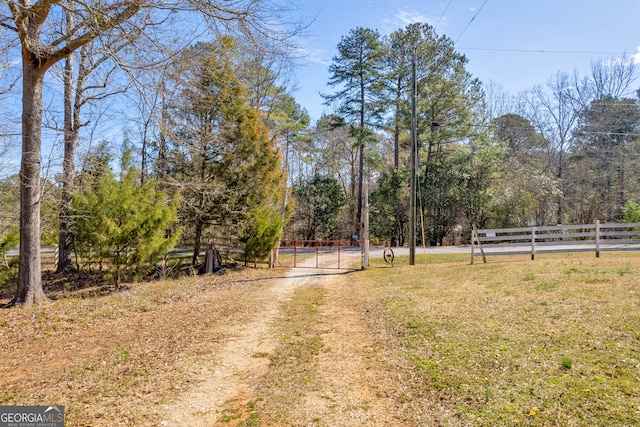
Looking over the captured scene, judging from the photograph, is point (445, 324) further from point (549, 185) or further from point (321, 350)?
point (549, 185)

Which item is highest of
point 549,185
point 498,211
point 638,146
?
point 638,146

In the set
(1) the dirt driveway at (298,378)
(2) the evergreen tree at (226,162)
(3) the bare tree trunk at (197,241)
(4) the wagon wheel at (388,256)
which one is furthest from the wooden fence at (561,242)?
(3) the bare tree trunk at (197,241)

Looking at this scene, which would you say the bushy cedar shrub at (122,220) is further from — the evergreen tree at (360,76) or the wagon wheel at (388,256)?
the evergreen tree at (360,76)

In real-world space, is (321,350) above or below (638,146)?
below

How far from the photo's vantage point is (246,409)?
10.5 ft

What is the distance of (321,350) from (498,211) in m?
22.3

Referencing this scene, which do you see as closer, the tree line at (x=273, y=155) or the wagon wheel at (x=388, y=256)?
the tree line at (x=273, y=155)

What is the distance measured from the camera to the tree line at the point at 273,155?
649 cm

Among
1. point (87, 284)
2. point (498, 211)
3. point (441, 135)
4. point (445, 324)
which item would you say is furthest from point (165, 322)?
point (498, 211)

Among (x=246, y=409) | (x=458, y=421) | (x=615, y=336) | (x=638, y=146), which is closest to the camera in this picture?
(x=458, y=421)

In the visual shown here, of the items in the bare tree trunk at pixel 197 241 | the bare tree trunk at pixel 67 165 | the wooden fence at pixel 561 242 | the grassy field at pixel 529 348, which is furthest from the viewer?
the bare tree trunk at pixel 197 241

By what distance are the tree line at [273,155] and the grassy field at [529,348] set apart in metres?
5.20

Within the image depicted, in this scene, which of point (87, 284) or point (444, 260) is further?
point (444, 260)

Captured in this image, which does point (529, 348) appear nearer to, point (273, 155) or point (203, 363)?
point (203, 363)
